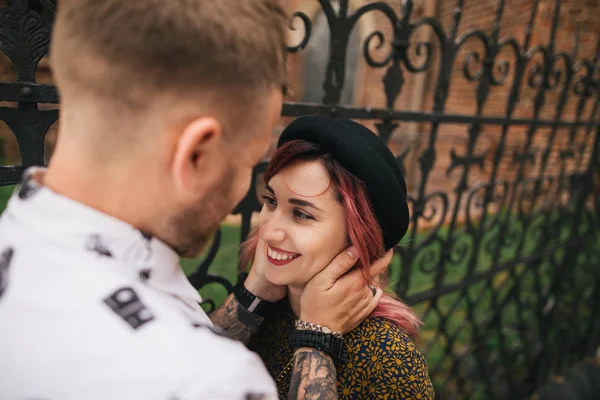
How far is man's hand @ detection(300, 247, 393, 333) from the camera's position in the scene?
44.9 inches

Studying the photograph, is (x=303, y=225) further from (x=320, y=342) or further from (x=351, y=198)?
(x=320, y=342)

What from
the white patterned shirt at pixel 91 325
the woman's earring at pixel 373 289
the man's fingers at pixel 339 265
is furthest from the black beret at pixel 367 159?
the white patterned shirt at pixel 91 325

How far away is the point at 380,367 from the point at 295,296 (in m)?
0.34

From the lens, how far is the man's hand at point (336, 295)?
3.75ft

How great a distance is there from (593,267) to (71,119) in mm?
4833

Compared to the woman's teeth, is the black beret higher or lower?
higher

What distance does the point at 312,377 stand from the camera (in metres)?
1.09

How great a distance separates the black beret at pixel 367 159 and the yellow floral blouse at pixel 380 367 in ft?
1.05

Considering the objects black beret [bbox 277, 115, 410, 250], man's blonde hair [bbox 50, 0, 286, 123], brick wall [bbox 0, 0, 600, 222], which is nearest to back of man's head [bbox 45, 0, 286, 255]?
man's blonde hair [bbox 50, 0, 286, 123]

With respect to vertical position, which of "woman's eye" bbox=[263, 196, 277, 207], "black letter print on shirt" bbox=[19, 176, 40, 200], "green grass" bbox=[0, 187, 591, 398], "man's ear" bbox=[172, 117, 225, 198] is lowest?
"green grass" bbox=[0, 187, 591, 398]

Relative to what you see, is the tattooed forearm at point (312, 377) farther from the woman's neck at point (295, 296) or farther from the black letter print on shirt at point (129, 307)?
the black letter print on shirt at point (129, 307)

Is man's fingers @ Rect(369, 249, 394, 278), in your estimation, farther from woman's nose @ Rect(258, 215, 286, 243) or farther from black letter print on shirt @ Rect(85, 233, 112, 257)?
black letter print on shirt @ Rect(85, 233, 112, 257)

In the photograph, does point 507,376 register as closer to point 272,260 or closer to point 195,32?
point 272,260

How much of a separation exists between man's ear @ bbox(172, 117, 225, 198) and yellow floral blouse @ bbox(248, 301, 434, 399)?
2.53 feet
